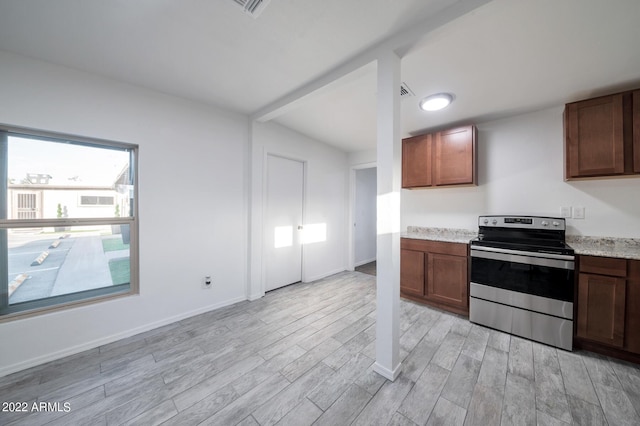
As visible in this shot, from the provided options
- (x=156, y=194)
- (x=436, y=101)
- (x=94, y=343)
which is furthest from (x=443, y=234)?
(x=94, y=343)

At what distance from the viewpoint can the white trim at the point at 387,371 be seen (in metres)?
1.67

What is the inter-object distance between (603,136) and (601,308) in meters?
1.59

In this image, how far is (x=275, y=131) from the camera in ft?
10.9

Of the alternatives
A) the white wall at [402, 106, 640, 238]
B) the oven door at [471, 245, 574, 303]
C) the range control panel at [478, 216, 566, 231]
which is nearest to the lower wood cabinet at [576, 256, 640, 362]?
the oven door at [471, 245, 574, 303]

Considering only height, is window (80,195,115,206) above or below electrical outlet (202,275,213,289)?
above

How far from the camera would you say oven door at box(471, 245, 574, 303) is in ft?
6.77

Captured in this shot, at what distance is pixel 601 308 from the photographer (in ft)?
6.38

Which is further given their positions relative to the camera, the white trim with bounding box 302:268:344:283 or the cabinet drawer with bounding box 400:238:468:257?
the white trim with bounding box 302:268:344:283

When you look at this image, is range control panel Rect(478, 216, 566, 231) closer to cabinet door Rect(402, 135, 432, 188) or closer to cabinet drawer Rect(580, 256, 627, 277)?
cabinet drawer Rect(580, 256, 627, 277)

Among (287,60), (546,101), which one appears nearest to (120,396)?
(287,60)

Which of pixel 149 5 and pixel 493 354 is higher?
pixel 149 5

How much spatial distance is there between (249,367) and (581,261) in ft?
10.1

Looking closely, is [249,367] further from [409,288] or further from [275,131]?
[275,131]

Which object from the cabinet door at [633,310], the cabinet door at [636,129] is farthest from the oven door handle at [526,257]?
the cabinet door at [636,129]
